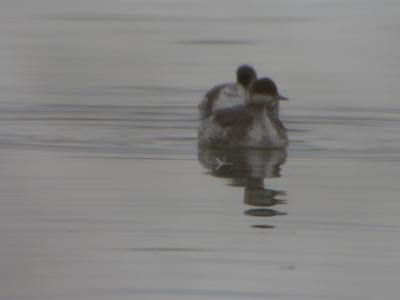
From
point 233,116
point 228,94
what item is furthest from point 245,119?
point 228,94

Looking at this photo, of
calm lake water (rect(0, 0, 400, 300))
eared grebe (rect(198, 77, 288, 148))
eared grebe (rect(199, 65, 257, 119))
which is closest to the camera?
calm lake water (rect(0, 0, 400, 300))

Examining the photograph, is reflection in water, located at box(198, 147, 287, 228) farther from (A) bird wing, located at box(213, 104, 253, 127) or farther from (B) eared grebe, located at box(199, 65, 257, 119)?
(B) eared grebe, located at box(199, 65, 257, 119)

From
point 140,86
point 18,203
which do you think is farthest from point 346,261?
point 140,86

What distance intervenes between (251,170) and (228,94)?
3.58 meters

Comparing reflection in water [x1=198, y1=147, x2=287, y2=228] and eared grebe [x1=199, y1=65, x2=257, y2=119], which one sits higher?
eared grebe [x1=199, y1=65, x2=257, y2=119]

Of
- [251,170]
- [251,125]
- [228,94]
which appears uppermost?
[228,94]

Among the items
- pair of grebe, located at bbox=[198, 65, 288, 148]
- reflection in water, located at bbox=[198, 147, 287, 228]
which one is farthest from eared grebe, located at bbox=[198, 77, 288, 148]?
reflection in water, located at bbox=[198, 147, 287, 228]

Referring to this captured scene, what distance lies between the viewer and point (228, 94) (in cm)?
1830

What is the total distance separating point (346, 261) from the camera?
10414 mm

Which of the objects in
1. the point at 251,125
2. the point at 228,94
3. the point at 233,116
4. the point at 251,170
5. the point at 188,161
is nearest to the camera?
the point at 251,170

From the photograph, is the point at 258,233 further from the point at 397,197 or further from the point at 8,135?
the point at 8,135

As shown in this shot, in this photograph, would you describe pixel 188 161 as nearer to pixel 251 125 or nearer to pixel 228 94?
pixel 251 125

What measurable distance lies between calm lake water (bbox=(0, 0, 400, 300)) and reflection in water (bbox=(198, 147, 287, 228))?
0.09 feet

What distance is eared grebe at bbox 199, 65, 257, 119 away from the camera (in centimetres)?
1769
